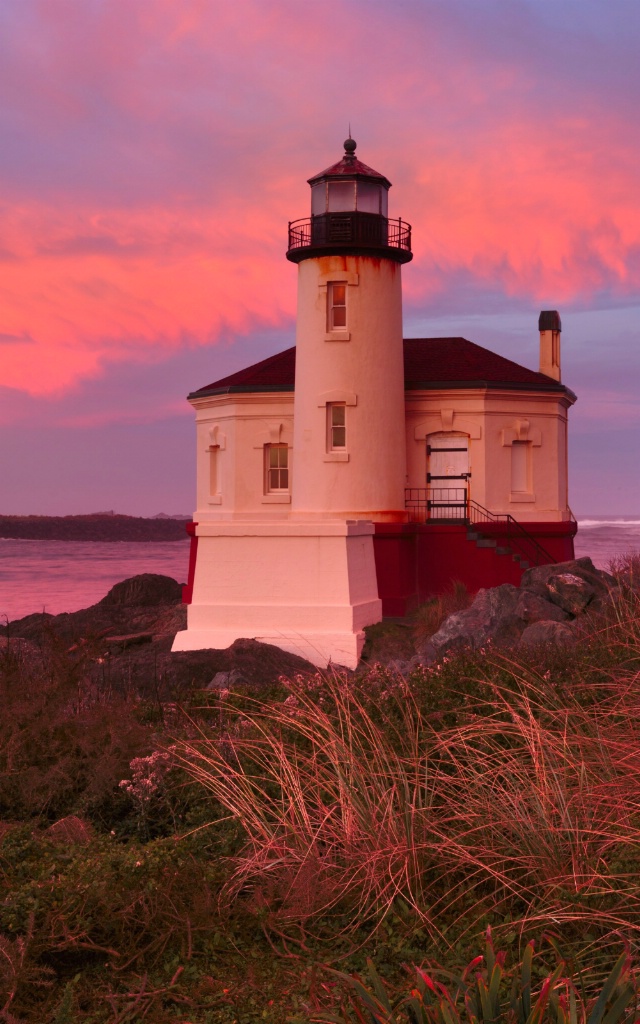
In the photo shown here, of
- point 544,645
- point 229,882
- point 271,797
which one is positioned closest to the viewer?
point 229,882

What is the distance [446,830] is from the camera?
235 inches

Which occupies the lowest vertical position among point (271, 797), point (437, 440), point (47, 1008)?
point (47, 1008)

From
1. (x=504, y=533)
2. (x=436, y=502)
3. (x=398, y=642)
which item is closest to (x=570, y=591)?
(x=398, y=642)

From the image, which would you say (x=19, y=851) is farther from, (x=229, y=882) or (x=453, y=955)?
(x=453, y=955)

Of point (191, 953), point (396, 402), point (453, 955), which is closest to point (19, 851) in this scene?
point (191, 953)

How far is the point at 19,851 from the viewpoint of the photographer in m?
5.95

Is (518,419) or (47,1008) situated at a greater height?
(518,419)

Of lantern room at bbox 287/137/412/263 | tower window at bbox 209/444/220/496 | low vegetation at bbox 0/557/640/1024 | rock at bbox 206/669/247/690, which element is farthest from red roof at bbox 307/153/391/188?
low vegetation at bbox 0/557/640/1024

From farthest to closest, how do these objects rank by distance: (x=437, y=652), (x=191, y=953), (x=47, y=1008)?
(x=437, y=652) → (x=191, y=953) → (x=47, y=1008)

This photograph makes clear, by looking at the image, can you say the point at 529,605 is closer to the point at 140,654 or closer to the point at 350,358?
the point at 140,654

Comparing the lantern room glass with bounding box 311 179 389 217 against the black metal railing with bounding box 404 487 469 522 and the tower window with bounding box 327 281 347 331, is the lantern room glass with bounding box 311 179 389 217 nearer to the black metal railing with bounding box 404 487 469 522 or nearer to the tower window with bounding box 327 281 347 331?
the tower window with bounding box 327 281 347 331

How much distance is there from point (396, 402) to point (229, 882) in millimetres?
20532

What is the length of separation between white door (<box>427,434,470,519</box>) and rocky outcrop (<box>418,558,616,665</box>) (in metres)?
6.95

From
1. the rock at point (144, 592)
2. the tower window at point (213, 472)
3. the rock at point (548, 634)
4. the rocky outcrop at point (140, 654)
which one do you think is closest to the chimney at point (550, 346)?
the tower window at point (213, 472)
